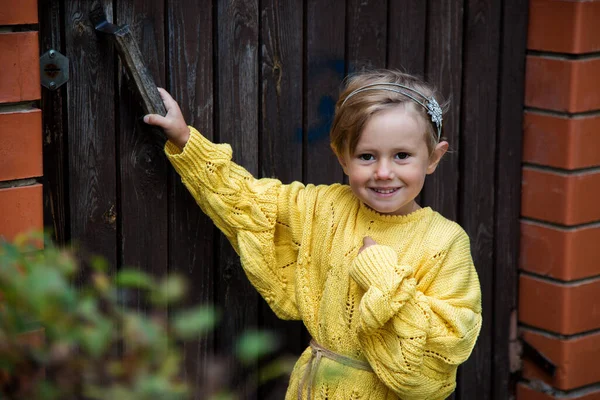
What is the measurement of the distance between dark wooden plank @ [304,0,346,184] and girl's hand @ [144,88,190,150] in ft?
1.77

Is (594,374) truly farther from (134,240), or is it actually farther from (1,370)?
(1,370)

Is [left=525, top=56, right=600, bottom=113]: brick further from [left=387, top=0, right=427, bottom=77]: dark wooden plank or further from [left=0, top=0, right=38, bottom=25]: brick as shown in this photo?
[left=0, top=0, right=38, bottom=25]: brick

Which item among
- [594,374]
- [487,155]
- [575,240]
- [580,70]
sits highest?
[580,70]

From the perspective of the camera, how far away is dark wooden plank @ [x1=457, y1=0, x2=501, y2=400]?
3428 mm

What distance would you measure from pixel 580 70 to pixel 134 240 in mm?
1622

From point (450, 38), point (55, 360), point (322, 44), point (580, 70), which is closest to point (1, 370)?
point (55, 360)

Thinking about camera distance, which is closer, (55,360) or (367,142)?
(55,360)

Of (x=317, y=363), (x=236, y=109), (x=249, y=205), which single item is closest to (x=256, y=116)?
(x=236, y=109)

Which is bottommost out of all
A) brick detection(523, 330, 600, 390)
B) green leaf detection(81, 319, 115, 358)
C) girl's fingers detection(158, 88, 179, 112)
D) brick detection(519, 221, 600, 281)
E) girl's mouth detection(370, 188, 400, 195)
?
brick detection(523, 330, 600, 390)

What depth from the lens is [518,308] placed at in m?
3.75

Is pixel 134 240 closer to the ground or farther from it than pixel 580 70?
closer to the ground

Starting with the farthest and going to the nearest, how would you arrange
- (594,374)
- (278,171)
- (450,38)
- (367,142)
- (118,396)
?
(594,374) → (450,38) → (278,171) → (367,142) → (118,396)

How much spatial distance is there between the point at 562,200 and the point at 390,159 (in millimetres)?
1187

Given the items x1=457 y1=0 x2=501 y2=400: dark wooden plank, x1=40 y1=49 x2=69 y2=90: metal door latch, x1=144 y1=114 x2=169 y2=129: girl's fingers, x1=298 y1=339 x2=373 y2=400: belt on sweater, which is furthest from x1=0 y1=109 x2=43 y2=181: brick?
x1=457 y1=0 x2=501 y2=400: dark wooden plank
